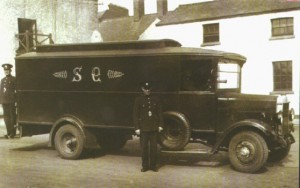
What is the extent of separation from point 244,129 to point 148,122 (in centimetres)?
179

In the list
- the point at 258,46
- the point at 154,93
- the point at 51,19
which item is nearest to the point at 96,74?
the point at 154,93

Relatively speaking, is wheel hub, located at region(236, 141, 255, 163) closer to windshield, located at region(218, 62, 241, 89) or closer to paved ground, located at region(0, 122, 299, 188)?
paved ground, located at region(0, 122, 299, 188)

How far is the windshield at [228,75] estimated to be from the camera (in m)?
8.68

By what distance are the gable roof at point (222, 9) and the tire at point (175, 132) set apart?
15.8 m

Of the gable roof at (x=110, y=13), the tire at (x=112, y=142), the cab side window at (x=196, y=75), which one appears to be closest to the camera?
the cab side window at (x=196, y=75)

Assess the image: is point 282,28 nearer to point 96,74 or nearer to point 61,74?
point 96,74

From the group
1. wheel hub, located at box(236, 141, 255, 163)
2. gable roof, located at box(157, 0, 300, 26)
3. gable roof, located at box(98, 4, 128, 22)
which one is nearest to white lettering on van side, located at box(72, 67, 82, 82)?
wheel hub, located at box(236, 141, 255, 163)

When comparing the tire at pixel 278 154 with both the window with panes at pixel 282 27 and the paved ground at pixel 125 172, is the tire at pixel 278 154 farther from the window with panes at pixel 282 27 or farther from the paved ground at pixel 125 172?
the window with panes at pixel 282 27

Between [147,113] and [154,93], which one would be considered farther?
[154,93]

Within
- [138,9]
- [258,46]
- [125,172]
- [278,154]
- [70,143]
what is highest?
[138,9]

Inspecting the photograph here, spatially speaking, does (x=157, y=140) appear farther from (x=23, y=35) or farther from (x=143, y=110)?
(x=23, y=35)

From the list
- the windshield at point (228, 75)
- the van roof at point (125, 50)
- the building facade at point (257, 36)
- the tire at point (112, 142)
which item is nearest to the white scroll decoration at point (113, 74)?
the van roof at point (125, 50)

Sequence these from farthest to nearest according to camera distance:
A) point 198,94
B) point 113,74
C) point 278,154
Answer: point 113,74 → point 278,154 → point 198,94

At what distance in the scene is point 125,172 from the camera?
8.11 meters
